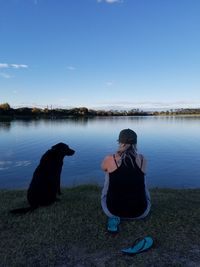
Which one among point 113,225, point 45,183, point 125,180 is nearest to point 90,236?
point 113,225

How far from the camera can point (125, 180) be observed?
17.0ft

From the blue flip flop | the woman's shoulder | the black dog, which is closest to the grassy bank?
the blue flip flop

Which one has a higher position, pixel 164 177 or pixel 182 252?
pixel 182 252

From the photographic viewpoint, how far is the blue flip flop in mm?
4281

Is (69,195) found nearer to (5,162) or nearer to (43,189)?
(43,189)

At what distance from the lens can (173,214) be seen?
228 inches

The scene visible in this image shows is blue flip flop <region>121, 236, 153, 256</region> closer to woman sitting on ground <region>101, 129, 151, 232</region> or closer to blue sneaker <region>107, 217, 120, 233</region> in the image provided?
blue sneaker <region>107, 217, 120, 233</region>

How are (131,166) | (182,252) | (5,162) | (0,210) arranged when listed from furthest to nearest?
1. (5,162)
2. (0,210)
3. (131,166)
4. (182,252)

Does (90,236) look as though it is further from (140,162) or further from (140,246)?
(140,162)

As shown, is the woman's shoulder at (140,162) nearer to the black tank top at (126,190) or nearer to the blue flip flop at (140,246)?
the black tank top at (126,190)

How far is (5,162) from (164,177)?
12265mm

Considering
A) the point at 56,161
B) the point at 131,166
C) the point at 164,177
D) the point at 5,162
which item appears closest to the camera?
the point at 131,166

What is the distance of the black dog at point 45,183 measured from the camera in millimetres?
6478

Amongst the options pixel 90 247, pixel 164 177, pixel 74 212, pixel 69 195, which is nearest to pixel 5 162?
pixel 164 177
